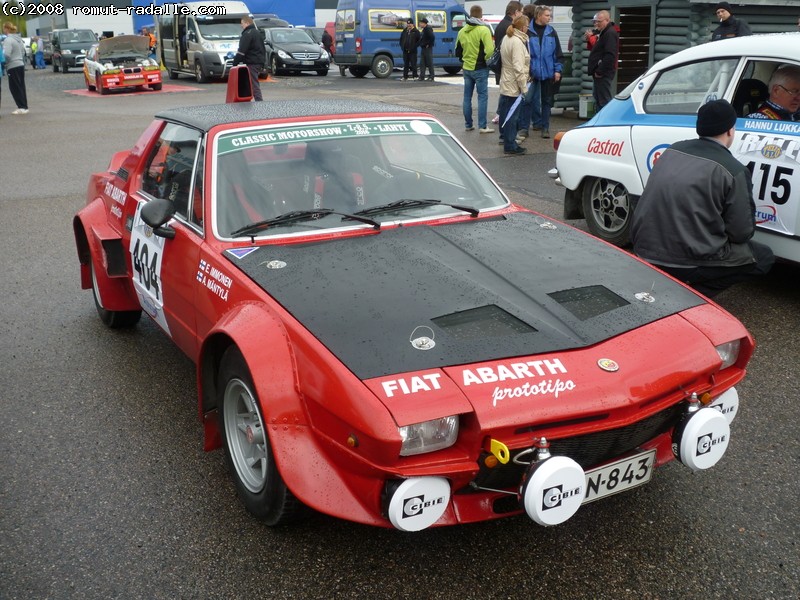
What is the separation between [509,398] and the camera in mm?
2717

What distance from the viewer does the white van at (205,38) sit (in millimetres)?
26328

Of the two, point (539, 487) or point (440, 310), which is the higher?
point (440, 310)

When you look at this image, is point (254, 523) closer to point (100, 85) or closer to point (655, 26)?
point (655, 26)

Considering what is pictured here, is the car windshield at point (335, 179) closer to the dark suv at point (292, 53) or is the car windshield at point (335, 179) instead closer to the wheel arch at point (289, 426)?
the wheel arch at point (289, 426)

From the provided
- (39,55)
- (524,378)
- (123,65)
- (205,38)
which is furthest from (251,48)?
(39,55)

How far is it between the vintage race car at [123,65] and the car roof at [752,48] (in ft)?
67.6

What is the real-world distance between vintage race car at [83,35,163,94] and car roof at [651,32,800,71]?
20613 mm

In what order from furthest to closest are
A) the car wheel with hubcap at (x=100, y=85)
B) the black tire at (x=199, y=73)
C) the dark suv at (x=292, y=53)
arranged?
the dark suv at (x=292, y=53), the black tire at (x=199, y=73), the car wheel with hubcap at (x=100, y=85)

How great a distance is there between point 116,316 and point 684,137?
4070 millimetres

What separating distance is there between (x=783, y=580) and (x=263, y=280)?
7.13ft

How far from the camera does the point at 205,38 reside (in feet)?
86.8

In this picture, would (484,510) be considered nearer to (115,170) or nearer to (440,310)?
(440,310)

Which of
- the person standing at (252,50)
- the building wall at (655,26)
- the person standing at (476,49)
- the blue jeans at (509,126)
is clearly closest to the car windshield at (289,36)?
the person standing at (252,50)

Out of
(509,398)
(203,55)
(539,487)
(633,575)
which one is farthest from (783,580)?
(203,55)
